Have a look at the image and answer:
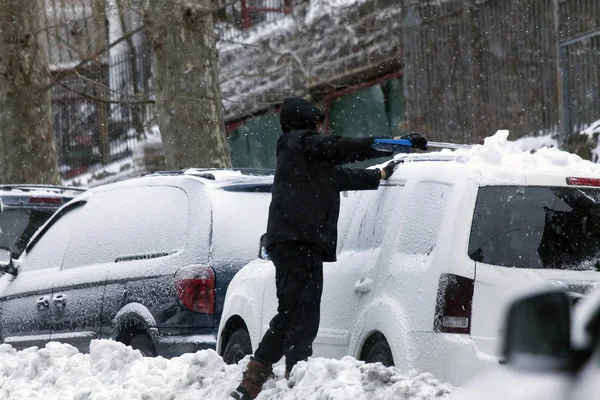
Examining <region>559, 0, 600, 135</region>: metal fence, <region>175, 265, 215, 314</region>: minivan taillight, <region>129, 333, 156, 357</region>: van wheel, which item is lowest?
<region>129, 333, 156, 357</region>: van wheel

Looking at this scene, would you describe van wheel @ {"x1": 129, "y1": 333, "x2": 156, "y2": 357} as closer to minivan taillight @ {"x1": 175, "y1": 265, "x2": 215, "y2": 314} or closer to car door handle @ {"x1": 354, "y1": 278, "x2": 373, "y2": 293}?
minivan taillight @ {"x1": 175, "y1": 265, "x2": 215, "y2": 314}

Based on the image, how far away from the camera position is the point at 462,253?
19.7 feet

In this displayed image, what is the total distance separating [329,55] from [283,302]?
1529 centimetres

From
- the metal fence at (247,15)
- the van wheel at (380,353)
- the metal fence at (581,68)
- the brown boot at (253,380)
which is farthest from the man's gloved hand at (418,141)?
the metal fence at (247,15)

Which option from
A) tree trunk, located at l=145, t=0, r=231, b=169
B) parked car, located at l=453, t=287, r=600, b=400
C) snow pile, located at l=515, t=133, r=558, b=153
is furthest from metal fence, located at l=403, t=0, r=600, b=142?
parked car, located at l=453, t=287, r=600, b=400

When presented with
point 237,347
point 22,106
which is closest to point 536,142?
point 22,106

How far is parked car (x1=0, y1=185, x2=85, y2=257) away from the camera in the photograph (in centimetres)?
1209

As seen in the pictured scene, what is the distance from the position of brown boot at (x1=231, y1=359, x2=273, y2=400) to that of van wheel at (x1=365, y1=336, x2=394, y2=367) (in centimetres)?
59

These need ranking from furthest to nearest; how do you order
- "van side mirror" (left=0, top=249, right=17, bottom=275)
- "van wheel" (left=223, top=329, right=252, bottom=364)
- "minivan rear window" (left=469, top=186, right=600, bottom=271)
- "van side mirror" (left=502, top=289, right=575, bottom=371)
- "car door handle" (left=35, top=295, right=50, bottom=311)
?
"van side mirror" (left=0, top=249, right=17, bottom=275)
"car door handle" (left=35, top=295, right=50, bottom=311)
"van wheel" (left=223, top=329, right=252, bottom=364)
"minivan rear window" (left=469, top=186, right=600, bottom=271)
"van side mirror" (left=502, top=289, right=575, bottom=371)

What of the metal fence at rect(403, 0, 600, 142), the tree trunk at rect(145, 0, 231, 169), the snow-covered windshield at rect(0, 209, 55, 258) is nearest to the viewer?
the snow-covered windshield at rect(0, 209, 55, 258)

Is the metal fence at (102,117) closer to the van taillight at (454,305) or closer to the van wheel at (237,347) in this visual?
the van wheel at (237,347)

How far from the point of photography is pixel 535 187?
6.19 metres

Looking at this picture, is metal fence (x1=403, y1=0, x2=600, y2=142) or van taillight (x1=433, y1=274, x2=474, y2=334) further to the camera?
metal fence (x1=403, y1=0, x2=600, y2=142)

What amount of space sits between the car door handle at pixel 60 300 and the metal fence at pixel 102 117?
16.4m
